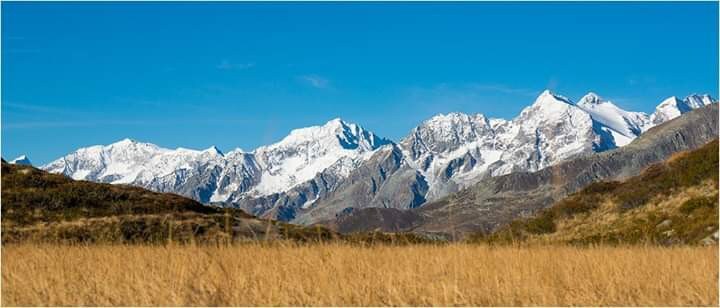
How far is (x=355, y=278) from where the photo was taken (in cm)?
998

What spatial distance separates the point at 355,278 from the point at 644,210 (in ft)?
113

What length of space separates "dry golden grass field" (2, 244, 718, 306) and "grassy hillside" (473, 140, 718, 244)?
2059 centimetres

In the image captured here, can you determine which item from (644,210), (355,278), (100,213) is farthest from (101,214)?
(355,278)

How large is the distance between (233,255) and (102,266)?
2116 millimetres

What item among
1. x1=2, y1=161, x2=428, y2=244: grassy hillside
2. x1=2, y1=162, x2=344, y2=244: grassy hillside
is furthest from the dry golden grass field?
x1=2, y1=162, x2=344, y2=244: grassy hillside

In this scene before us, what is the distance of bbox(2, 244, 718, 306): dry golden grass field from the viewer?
8.95 meters

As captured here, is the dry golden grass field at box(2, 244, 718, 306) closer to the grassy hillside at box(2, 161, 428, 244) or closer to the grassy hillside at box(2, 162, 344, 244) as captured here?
the grassy hillside at box(2, 161, 428, 244)

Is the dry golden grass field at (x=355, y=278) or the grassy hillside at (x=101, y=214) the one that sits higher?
the grassy hillside at (x=101, y=214)

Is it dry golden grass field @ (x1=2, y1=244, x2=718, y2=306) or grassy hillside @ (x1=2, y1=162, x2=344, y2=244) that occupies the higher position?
grassy hillside @ (x1=2, y1=162, x2=344, y2=244)

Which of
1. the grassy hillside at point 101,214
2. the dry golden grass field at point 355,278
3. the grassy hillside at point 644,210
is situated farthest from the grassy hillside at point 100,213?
the dry golden grass field at point 355,278

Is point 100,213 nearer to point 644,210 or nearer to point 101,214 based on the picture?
point 101,214

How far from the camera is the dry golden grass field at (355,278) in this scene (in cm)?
895

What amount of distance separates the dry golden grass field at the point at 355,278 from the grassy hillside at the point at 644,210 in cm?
2059

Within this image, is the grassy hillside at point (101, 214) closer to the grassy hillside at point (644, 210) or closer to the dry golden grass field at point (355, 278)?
the grassy hillside at point (644, 210)
